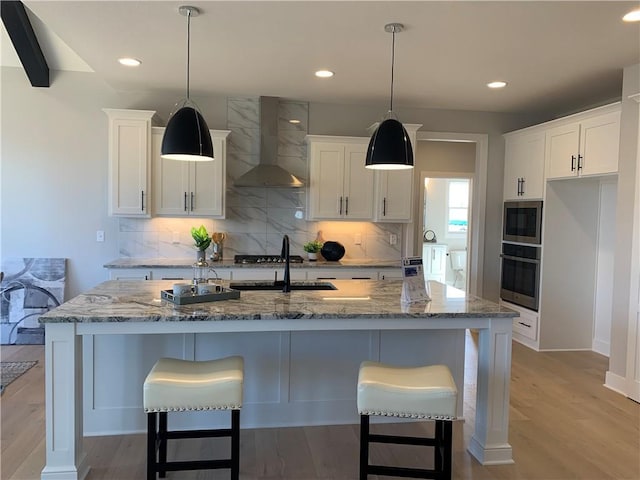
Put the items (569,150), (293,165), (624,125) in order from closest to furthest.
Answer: (624,125) < (569,150) < (293,165)

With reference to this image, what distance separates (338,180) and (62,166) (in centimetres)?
298

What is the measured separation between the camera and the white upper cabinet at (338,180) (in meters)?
5.20

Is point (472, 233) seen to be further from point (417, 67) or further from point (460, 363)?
point (460, 363)

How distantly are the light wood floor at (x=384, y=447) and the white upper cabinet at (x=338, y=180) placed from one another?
2284 millimetres

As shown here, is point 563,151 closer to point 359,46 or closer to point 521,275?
point 521,275

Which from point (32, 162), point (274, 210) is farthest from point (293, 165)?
point (32, 162)

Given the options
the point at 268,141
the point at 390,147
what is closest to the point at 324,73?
the point at 268,141

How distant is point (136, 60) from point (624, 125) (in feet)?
13.6

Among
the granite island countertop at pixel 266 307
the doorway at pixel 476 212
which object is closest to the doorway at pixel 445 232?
the doorway at pixel 476 212

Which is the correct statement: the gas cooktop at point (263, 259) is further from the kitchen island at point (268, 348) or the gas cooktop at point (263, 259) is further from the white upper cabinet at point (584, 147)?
the white upper cabinet at point (584, 147)

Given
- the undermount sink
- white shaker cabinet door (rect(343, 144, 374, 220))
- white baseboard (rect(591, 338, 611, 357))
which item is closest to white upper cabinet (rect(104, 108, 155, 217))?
the undermount sink

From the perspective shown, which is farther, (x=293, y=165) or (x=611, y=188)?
(x=293, y=165)

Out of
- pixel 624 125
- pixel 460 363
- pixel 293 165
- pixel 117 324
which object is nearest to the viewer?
pixel 117 324

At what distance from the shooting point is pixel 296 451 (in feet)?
9.43
